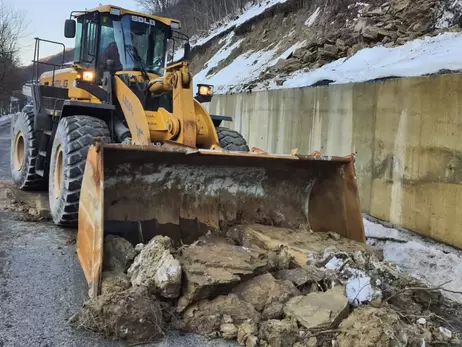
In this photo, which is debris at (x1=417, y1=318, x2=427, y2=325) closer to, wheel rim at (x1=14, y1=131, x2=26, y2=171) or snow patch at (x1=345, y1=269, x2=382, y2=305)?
snow patch at (x1=345, y1=269, x2=382, y2=305)

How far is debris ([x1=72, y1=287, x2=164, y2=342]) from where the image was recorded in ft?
10.7

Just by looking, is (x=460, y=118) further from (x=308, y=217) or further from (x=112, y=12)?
(x=112, y=12)

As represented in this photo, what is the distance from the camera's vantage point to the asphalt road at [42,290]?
3211 millimetres

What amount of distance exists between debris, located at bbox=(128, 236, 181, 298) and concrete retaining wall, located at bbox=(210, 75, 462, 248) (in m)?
3.25

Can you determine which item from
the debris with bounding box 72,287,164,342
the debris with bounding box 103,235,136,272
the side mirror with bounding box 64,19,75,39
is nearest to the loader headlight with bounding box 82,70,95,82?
the side mirror with bounding box 64,19,75,39

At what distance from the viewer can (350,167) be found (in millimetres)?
4996

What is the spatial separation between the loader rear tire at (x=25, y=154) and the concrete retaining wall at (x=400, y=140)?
4483 millimetres

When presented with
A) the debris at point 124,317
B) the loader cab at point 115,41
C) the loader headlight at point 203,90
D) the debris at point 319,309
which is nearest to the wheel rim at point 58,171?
the loader cab at point 115,41

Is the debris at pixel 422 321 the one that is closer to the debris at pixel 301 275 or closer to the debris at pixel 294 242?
the debris at pixel 301 275

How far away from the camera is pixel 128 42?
21.8ft

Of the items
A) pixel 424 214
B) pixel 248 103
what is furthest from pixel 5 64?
pixel 424 214

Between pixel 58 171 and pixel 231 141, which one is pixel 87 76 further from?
pixel 231 141

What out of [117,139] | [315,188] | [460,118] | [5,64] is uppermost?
[5,64]

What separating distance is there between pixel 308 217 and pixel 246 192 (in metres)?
0.75
